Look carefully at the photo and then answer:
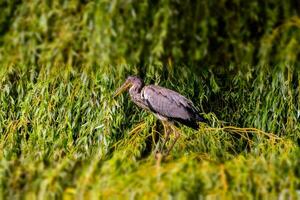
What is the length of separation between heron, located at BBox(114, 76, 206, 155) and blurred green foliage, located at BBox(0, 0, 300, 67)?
45.3 inches

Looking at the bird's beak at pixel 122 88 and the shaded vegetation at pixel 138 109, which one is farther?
the bird's beak at pixel 122 88

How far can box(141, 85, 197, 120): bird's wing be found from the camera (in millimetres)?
5879

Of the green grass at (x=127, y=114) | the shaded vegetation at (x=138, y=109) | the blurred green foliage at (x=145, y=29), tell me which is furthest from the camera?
the green grass at (x=127, y=114)

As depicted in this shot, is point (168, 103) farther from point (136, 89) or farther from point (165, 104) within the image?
point (136, 89)

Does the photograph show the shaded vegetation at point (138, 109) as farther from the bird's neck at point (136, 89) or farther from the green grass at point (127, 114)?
the bird's neck at point (136, 89)

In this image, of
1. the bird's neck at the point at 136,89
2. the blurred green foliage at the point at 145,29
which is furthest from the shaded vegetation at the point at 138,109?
the bird's neck at the point at 136,89

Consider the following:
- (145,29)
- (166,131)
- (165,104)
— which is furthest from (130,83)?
(145,29)

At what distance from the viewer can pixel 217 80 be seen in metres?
6.25

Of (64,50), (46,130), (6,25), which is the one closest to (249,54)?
(64,50)

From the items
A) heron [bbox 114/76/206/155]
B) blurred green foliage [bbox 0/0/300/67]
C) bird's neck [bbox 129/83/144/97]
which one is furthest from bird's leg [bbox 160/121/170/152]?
blurred green foliage [bbox 0/0/300/67]

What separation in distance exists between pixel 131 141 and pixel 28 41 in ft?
4.81

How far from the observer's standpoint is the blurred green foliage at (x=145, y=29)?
4434mm

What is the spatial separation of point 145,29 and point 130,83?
1445 mm

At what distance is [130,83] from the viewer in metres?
5.95
